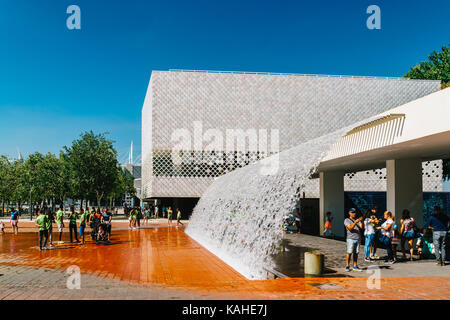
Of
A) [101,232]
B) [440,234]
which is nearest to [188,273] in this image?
[440,234]

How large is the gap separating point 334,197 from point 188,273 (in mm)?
13123

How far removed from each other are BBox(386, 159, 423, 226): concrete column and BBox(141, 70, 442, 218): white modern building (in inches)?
895

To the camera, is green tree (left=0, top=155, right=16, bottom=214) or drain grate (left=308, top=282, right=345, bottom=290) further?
green tree (left=0, top=155, right=16, bottom=214)

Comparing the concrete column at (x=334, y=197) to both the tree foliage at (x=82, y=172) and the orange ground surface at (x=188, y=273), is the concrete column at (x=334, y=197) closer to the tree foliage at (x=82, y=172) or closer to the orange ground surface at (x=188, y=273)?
the orange ground surface at (x=188, y=273)

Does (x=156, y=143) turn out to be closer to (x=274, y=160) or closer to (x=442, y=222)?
(x=274, y=160)

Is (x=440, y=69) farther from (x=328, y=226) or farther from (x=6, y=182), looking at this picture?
(x=6, y=182)

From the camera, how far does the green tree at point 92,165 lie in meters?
39.6

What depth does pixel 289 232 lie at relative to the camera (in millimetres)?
23359

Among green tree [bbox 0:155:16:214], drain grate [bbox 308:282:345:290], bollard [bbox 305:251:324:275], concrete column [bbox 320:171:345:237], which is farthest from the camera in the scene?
green tree [bbox 0:155:16:214]

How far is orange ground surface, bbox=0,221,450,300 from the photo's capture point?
702 cm

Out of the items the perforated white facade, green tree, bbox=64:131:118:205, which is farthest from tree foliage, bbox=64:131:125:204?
the perforated white facade

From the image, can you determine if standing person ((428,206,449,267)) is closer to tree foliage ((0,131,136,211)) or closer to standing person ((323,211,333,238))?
standing person ((323,211,333,238))

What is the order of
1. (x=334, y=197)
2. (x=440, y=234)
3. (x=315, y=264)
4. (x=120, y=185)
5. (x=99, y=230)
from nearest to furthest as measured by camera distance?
(x=315, y=264) < (x=440, y=234) < (x=99, y=230) < (x=334, y=197) < (x=120, y=185)

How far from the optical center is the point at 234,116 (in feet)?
125
